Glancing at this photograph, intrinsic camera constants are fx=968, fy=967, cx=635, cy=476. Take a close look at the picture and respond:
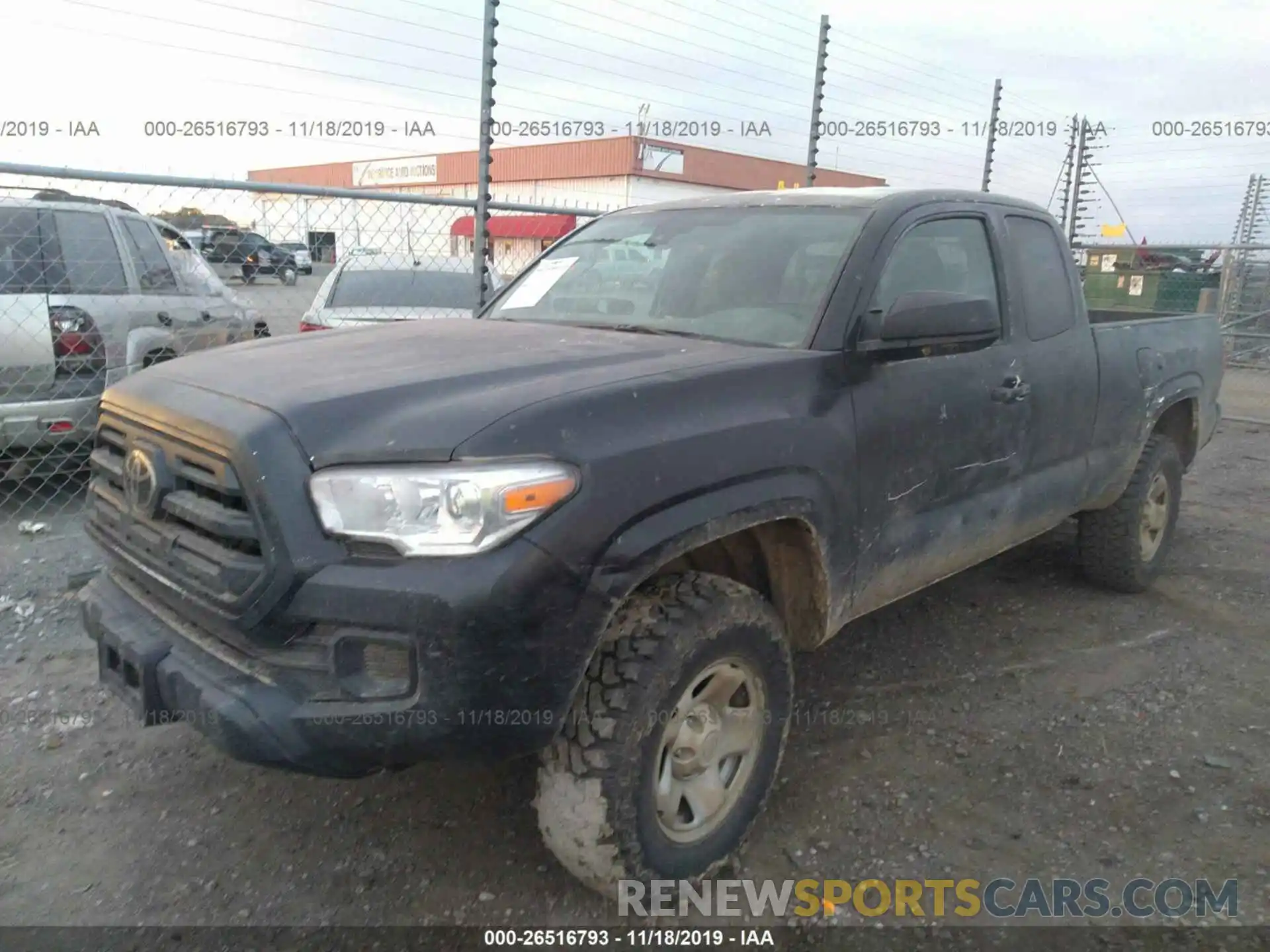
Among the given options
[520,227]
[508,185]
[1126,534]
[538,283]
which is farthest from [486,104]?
[508,185]

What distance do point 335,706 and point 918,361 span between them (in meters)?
2.09

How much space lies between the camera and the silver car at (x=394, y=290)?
7562mm

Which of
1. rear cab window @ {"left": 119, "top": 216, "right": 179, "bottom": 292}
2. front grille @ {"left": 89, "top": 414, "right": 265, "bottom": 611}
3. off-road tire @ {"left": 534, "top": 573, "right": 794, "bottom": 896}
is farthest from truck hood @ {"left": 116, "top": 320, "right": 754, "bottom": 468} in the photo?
rear cab window @ {"left": 119, "top": 216, "right": 179, "bottom": 292}

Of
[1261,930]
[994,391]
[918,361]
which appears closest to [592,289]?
[918,361]

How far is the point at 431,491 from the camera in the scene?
210 centimetres

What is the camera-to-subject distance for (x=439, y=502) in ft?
6.89

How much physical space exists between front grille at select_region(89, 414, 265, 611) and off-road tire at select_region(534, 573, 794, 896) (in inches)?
33.2

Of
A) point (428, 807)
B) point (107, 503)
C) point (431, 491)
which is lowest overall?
point (428, 807)

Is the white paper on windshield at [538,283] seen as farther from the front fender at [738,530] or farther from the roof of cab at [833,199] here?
the front fender at [738,530]

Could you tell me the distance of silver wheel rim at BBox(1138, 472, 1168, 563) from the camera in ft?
16.2

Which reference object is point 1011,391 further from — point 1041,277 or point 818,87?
point 818,87

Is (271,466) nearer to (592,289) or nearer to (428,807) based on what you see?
(428,807)

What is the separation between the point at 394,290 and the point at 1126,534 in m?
5.74

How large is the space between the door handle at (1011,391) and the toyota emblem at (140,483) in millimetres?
2724
